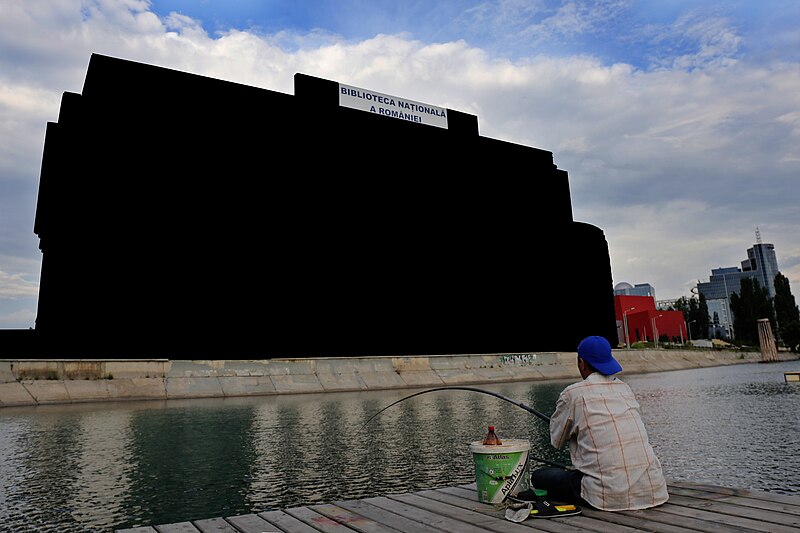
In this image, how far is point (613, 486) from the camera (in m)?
4.72

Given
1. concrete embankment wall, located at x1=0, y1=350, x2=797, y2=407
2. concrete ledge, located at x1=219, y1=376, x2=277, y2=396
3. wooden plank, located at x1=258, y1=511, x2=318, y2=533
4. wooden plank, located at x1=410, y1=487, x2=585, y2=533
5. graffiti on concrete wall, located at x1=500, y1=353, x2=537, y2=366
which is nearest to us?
wooden plank, located at x1=410, y1=487, x2=585, y2=533

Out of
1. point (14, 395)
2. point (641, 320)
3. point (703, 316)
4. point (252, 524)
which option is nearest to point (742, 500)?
point (252, 524)

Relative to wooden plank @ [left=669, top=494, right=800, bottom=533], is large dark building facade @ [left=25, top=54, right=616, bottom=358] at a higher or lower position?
higher

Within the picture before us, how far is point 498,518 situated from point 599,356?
1672 millimetres

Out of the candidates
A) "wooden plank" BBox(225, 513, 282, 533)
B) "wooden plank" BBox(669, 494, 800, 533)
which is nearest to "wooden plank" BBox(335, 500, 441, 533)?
"wooden plank" BBox(225, 513, 282, 533)

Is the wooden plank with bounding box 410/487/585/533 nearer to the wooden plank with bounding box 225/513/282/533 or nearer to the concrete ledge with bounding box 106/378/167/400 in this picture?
the wooden plank with bounding box 225/513/282/533

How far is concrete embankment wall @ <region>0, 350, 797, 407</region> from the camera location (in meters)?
25.3

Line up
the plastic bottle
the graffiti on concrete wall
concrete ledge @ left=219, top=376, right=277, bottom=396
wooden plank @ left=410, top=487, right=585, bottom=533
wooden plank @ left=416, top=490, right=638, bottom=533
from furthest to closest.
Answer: the graffiti on concrete wall → concrete ledge @ left=219, top=376, right=277, bottom=396 → the plastic bottle → wooden plank @ left=410, top=487, right=585, bottom=533 → wooden plank @ left=416, top=490, right=638, bottom=533

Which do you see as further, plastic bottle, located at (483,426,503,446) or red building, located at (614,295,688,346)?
red building, located at (614,295,688,346)

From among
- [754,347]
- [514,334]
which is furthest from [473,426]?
[754,347]

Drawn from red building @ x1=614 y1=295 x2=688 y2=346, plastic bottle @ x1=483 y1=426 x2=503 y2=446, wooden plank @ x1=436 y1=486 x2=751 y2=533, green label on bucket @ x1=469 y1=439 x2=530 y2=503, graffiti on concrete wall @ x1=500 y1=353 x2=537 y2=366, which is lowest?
wooden plank @ x1=436 y1=486 x2=751 y2=533

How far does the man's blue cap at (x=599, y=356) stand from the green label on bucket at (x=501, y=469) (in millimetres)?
1075

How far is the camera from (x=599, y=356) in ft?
16.5

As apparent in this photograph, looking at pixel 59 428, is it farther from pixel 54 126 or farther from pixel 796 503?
pixel 54 126
